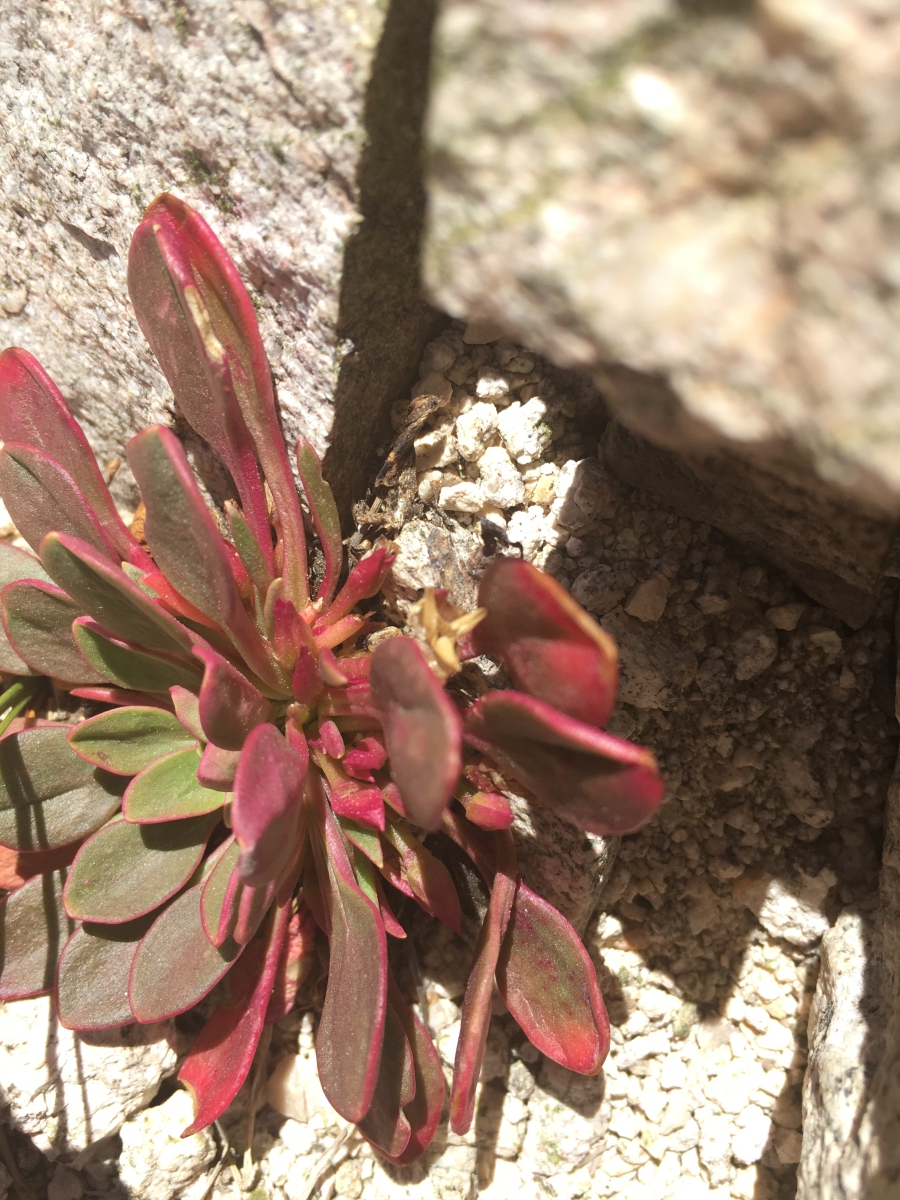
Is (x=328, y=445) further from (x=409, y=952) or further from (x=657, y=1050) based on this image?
(x=657, y=1050)

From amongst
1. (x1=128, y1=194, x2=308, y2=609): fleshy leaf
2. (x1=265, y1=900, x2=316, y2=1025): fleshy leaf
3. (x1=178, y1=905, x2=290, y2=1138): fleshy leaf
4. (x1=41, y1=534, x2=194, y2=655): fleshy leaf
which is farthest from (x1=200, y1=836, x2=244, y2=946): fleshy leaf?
(x1=128, y1=194, x2=308, y2=609): fleshy leaf

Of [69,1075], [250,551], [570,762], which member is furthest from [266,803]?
[69,1075]

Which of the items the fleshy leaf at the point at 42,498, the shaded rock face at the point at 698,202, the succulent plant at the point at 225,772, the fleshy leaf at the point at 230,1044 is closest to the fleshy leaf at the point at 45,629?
the succulent plant at the point at 225,772

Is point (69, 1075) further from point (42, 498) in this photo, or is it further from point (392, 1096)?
point (42, 498)

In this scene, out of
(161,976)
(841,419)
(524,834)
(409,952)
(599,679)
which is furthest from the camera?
(409,952)

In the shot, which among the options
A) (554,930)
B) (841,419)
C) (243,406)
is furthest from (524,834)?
(841,419)

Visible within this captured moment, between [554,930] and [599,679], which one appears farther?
A: [554,930]
